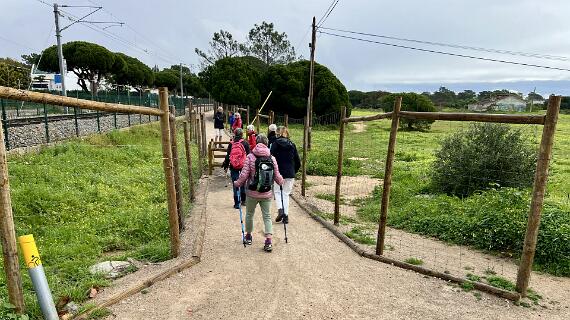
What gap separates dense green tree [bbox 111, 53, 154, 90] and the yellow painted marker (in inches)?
1826

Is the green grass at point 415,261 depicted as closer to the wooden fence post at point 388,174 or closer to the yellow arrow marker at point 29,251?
the wooden fence post at point 388,174

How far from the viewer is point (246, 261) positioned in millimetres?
5301

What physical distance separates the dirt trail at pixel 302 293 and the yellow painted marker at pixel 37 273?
614mm

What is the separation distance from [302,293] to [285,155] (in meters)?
3.17

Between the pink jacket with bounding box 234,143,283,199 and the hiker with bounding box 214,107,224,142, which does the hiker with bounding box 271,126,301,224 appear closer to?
the pink jacket with bounding box 234,143,283,199

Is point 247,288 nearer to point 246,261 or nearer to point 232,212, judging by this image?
point 246,261

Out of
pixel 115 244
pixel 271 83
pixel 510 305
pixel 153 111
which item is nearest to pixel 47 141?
pixel 115 244

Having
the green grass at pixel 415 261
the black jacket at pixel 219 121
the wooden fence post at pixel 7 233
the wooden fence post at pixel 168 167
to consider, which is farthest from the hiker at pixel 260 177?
the black jacket at pixel 219 121

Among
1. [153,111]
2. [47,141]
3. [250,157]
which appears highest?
[153,111]

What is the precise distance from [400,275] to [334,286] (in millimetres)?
967

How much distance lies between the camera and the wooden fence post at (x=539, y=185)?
3.99 meters

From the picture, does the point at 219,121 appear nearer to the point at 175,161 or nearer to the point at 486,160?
the point at 175,161

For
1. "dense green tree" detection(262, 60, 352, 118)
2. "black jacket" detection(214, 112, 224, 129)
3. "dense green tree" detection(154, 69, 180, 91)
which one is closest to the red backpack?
"black jacket" detection(214, 112, 224, 129)

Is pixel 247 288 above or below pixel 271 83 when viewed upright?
below
